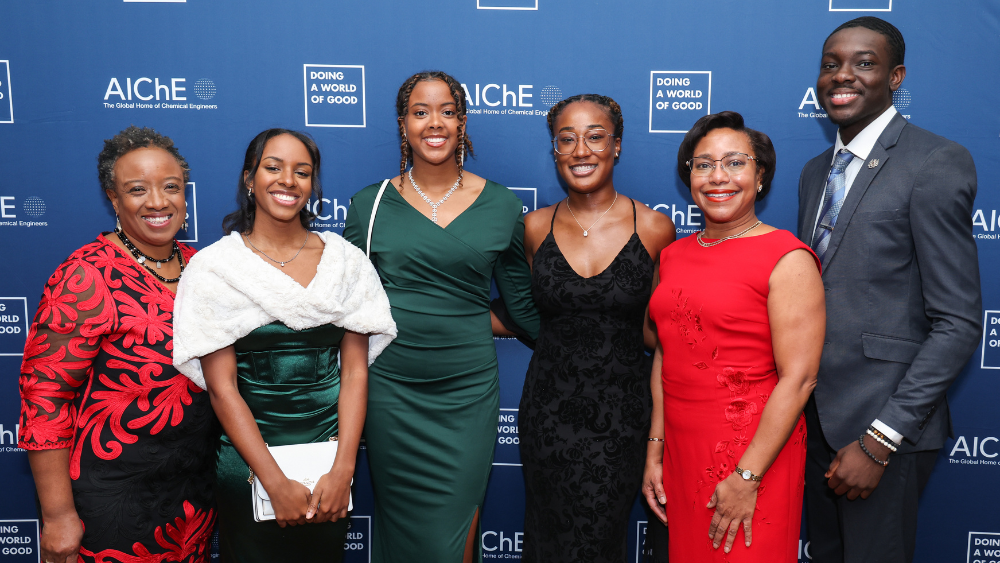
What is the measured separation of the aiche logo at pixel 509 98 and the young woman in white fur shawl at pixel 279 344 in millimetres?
1082

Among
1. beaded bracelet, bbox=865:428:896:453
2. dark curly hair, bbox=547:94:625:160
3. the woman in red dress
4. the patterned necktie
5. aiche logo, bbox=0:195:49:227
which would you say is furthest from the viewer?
aiche logo, bbox=0:195:49:227

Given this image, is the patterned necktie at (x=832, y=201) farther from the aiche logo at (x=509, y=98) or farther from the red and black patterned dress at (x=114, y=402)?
the red and black patterned dress at (x=114, y=402)

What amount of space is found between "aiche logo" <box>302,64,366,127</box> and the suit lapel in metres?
1.99

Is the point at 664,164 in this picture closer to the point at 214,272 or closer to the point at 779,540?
the point at 779,540

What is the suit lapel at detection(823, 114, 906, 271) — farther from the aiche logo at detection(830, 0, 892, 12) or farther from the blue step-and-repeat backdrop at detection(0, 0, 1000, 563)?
the aiche logo at detection(830, 0, 892, 12)

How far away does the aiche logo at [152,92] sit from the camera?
105 inches

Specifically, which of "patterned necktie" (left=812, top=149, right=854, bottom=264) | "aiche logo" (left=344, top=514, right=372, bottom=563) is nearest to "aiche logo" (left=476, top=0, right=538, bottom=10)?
"patterned necktie" (left=812, top=149, right=854, bottom=264)

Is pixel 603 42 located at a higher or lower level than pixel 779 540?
higher

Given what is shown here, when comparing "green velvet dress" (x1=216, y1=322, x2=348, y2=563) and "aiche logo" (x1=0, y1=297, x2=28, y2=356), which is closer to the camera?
"green velvet dress" (x1=216, y1=322, x2=348, y2=563)

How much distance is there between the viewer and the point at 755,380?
5.32 feet

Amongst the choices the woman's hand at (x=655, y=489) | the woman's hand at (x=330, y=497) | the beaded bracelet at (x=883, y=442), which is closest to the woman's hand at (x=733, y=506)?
the woman's hand at (x=655, y=489)

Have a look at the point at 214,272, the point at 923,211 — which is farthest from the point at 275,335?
the point at 923,211

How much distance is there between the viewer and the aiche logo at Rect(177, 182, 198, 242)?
276 cm

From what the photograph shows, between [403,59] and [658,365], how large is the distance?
176cm
